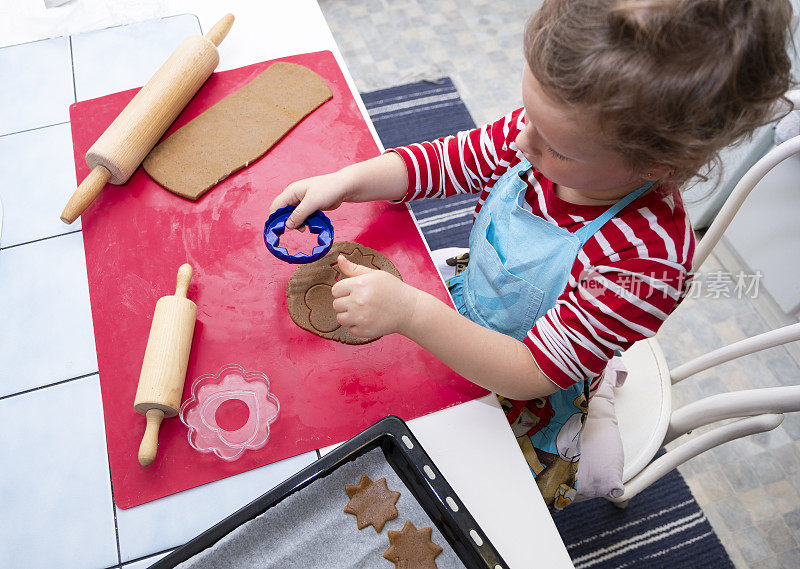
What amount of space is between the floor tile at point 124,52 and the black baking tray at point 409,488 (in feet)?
2.15

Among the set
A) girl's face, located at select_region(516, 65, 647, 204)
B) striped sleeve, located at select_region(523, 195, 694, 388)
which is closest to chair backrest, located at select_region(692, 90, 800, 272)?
striped sleeve, located at select_region(523, 195, 694, 388)

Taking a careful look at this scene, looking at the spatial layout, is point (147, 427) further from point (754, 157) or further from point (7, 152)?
point (754, 157)

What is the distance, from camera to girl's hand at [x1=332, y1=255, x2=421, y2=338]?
26.6 inches

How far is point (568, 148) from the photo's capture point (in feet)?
1.95

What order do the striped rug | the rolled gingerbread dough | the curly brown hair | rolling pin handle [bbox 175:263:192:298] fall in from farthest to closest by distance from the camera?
the striped rug
the rolled gingerbread dough
rolling pin handle [bbox 175:263:192:298]
the curly brown hair

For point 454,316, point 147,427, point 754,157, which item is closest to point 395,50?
point 754,157

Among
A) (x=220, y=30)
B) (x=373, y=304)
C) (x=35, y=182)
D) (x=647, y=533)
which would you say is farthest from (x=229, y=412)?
(x=647, y=533)

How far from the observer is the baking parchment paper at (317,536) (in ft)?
1.96

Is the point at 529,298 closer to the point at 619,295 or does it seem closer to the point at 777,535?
the point at 619,295

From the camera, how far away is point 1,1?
1009 mm

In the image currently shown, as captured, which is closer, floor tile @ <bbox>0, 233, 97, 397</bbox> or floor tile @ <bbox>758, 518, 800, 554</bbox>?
floor tile @ <bbox>0, 233, 97, 397</bbox>

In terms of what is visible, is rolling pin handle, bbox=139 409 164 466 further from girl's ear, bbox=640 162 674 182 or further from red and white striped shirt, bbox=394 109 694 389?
girl's ear, bbox=640 162 674 182

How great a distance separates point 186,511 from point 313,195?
387 mm

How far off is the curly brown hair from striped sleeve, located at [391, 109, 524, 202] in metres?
0.26
